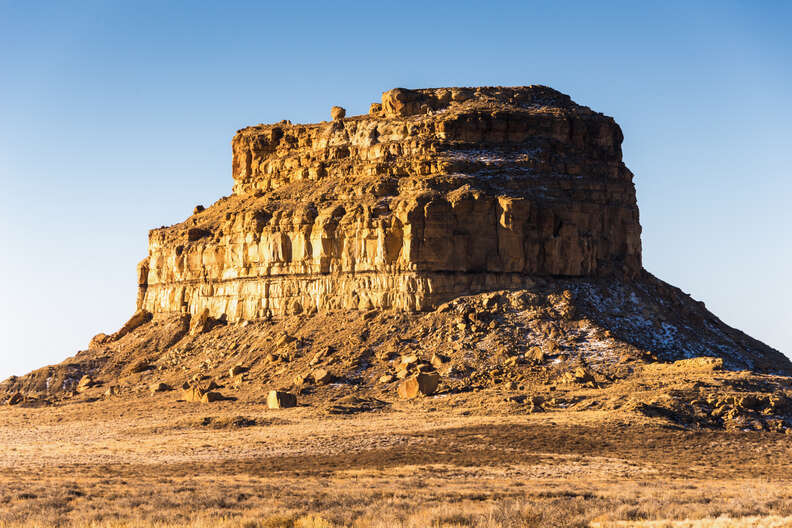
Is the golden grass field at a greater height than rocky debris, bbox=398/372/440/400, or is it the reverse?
rocky debris, bbox=398/372/440/400

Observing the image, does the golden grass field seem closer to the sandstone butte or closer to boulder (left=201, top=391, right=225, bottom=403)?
boulder (left=201, top=391, right=225, bottom=403)

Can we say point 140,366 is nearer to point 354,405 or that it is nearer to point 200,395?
point 200,395

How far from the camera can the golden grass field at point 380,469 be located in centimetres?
2758

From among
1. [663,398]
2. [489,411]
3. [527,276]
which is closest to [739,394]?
[663,398]

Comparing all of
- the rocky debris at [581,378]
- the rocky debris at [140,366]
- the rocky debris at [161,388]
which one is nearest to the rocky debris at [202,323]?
the rocky debris at [140,366]

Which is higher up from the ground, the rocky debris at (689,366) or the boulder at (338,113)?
the boulder at (338,113)

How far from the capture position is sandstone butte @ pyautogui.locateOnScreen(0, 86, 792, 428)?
194 ft

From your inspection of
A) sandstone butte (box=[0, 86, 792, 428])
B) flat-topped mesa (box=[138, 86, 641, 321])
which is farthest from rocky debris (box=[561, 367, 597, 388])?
flat-topped mesa (box=[138, 86, 641, 321])

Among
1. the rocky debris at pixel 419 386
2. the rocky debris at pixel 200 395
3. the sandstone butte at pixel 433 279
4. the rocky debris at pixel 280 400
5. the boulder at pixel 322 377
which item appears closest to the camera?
the rocky debris at pixel 419 386

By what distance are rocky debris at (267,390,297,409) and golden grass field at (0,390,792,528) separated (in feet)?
2.05

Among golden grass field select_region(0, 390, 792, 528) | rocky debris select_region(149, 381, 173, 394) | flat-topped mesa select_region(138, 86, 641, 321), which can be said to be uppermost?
flat-topped mesa select_region(138, 86, 641, 321)

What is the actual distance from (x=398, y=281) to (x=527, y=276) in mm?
7677

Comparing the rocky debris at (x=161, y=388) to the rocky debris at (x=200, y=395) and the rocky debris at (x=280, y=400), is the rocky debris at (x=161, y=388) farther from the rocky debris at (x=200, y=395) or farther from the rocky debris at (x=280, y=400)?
the rocky debris at (x=280, y=400)

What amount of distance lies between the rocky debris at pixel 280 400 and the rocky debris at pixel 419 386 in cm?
575
